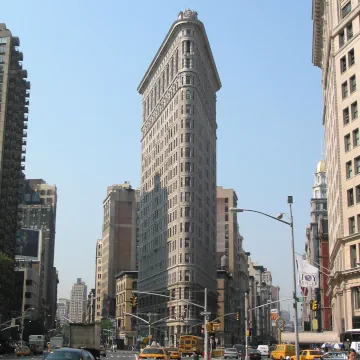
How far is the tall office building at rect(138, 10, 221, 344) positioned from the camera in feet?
425

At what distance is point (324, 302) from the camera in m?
133

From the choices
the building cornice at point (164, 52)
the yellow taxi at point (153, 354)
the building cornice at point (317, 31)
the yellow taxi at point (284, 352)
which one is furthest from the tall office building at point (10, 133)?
the yellow taxi at point (153, 354)

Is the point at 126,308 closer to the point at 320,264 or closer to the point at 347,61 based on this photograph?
the point at 320,264

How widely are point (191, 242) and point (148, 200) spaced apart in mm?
30247

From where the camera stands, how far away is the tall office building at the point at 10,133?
454ft

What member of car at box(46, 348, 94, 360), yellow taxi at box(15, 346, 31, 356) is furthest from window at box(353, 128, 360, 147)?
yellow taxi at box(15, 346, 31, 356)

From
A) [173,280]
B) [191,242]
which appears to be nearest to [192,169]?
[191,242]

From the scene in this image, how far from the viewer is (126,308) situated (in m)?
179

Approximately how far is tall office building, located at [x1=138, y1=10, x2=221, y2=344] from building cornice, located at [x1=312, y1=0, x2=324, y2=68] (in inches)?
1678

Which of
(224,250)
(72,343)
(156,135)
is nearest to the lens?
(72,343)

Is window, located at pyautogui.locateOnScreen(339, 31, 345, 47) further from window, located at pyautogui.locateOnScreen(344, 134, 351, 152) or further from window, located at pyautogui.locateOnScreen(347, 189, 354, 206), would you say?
window, located at pyautogui.locateOnScreen(347, 189, 354, 206)

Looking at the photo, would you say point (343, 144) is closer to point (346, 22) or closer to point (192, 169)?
point (346, 22)

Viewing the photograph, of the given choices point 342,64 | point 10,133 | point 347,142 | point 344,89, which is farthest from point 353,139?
point 10,133

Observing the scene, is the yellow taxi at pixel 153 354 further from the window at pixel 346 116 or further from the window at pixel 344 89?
the window at pixel 344 89
